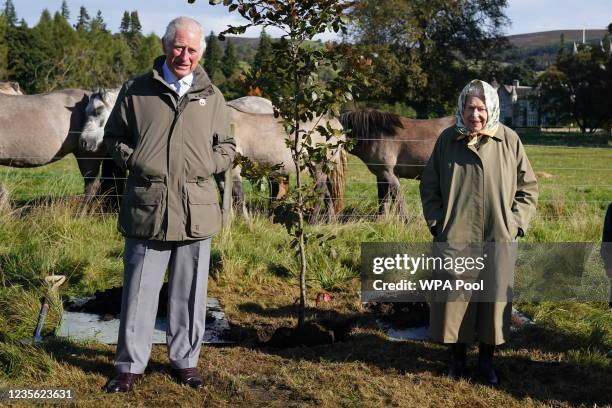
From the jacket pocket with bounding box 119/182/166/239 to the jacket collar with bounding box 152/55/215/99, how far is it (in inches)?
19.8

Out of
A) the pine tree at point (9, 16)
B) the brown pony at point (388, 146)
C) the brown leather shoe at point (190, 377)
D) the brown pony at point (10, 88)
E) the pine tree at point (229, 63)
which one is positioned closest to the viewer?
the brown leather shoe at point (190, 377)

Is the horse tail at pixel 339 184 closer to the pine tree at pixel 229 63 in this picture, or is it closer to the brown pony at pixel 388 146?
the brown pony at pixel 388 146

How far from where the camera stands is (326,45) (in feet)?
15.1

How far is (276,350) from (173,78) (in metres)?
1.95

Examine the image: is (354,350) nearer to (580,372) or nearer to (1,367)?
(580,372)

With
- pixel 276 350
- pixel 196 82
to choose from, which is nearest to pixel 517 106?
pixel 276 350

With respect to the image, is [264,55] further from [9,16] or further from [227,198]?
[9,16]

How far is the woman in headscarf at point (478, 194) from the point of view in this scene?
3891 millimetres

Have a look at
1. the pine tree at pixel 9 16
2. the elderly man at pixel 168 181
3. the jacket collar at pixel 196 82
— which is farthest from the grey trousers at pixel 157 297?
the pine tree at pixel 9 16

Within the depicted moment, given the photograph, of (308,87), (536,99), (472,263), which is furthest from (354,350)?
(536,99)

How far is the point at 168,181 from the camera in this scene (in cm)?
367

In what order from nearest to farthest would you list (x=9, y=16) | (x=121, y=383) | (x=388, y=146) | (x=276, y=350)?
(x=121, y=383)
(x=276, y=350)
(x=388, y=146)
(x=9, y=16)

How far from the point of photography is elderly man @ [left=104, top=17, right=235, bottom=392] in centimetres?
367

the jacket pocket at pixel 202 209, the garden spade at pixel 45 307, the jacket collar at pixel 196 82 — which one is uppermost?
the jacket collar at pixel 196 82
